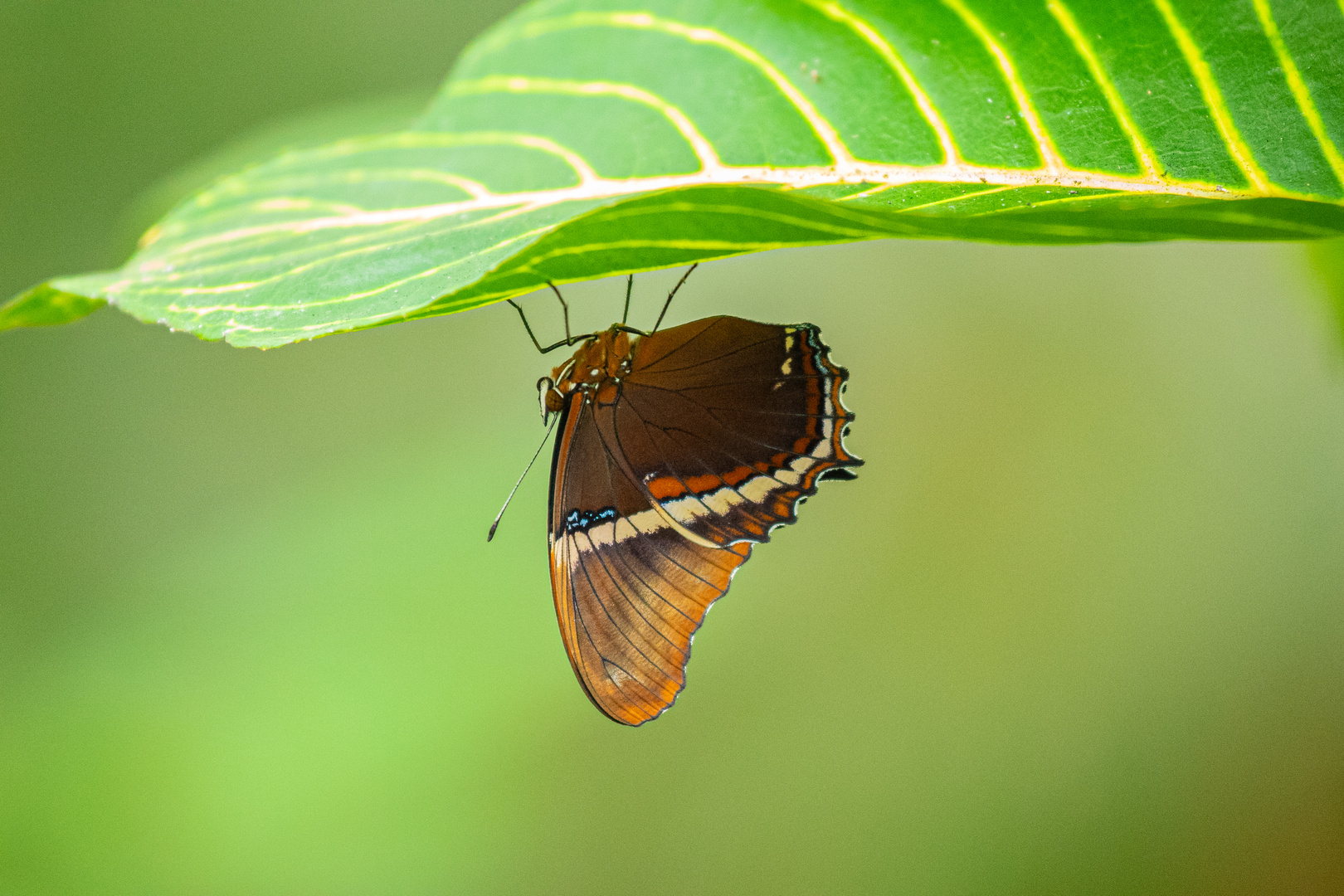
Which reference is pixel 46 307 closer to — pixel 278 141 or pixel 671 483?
pixel 671 483

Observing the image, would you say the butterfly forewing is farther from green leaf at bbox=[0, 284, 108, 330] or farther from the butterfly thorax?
green leaf at bbox=[0, 284, 108, 330]

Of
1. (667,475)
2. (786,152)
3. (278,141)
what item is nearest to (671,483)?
(667,475)

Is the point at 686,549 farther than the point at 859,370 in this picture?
No

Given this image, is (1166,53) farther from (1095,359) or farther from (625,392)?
(1095,359)

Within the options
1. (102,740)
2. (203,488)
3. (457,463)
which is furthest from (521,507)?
(203,488)

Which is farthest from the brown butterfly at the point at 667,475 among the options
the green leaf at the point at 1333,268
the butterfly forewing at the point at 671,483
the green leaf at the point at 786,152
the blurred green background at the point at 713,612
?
the blurred green background at the point at 713,612
